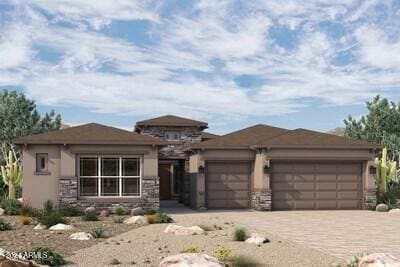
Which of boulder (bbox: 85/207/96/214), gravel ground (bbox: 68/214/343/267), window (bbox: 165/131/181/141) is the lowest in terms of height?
gravel ground (bbox: 68/214/343/267)

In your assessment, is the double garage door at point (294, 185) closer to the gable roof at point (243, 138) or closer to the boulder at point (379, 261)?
the gable roof at point (243, 138)

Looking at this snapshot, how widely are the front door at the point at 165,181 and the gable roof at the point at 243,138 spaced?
8227 millimetres

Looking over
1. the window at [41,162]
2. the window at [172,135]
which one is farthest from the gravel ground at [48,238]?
the window at [172,135]

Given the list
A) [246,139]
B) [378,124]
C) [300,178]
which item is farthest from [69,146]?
[378,124]

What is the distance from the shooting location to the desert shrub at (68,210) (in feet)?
73.7

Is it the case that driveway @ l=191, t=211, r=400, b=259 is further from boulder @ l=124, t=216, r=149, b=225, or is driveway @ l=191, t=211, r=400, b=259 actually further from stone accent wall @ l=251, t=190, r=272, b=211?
boulder @ l=124, t=216, r=149, b=225

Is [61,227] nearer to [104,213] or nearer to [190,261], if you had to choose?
[104,213]

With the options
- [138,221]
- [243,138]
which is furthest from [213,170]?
[138,221]

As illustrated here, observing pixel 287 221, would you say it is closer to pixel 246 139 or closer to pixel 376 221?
pixel 376 221

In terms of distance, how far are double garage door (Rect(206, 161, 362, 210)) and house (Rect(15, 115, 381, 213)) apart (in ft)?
0.15

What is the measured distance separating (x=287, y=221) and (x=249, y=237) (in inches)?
243

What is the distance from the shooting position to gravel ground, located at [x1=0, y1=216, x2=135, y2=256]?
42.5 ft

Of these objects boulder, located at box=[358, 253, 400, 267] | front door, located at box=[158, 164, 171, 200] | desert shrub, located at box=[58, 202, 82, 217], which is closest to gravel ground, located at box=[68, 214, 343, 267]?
boulder, located at box=[358, 253, 400, 267]

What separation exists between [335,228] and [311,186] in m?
8.51
